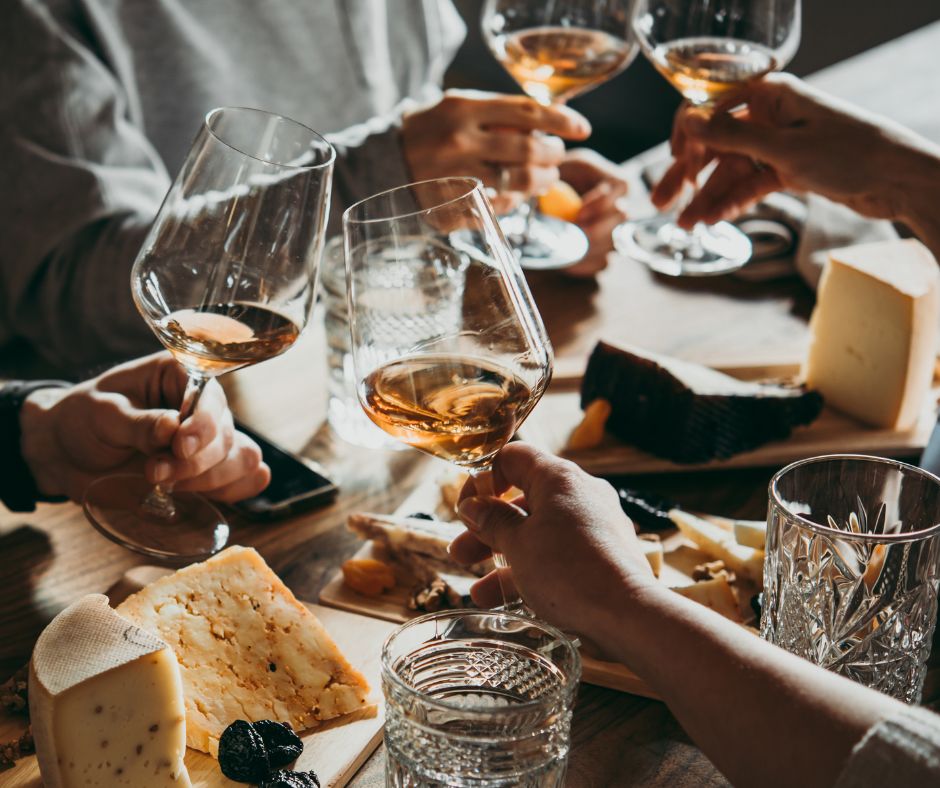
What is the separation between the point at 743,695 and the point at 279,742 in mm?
350

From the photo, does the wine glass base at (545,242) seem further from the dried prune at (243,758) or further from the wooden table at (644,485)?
the dried prune at (243,758)

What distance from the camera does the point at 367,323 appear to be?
782mm

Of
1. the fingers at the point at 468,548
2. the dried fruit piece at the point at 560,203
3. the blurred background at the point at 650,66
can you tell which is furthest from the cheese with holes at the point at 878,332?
the blurred background at the point at 650,66

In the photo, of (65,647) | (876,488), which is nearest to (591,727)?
(876,488)

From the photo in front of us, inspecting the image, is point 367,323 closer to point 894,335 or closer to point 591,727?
point 591,727

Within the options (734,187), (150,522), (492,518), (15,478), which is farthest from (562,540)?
(734,187)

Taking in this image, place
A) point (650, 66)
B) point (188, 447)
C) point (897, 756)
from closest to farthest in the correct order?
1. point (897, 756)
2. point (188, 447)
3. point (650, 66)

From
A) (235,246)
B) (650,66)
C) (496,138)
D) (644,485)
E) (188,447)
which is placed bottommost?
(650,66)

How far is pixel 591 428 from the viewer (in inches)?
49.9

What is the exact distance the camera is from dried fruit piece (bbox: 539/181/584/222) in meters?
1.81

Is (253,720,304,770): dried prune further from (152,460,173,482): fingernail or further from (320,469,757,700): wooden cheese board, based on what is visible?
(152,460,173,482): fingernail

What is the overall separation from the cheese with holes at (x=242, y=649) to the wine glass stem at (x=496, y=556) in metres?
0.13

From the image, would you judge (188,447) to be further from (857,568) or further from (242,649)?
(857,568)

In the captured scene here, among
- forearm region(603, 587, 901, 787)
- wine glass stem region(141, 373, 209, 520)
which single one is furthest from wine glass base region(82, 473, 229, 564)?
forearm region(603, 587, 901, 787)
